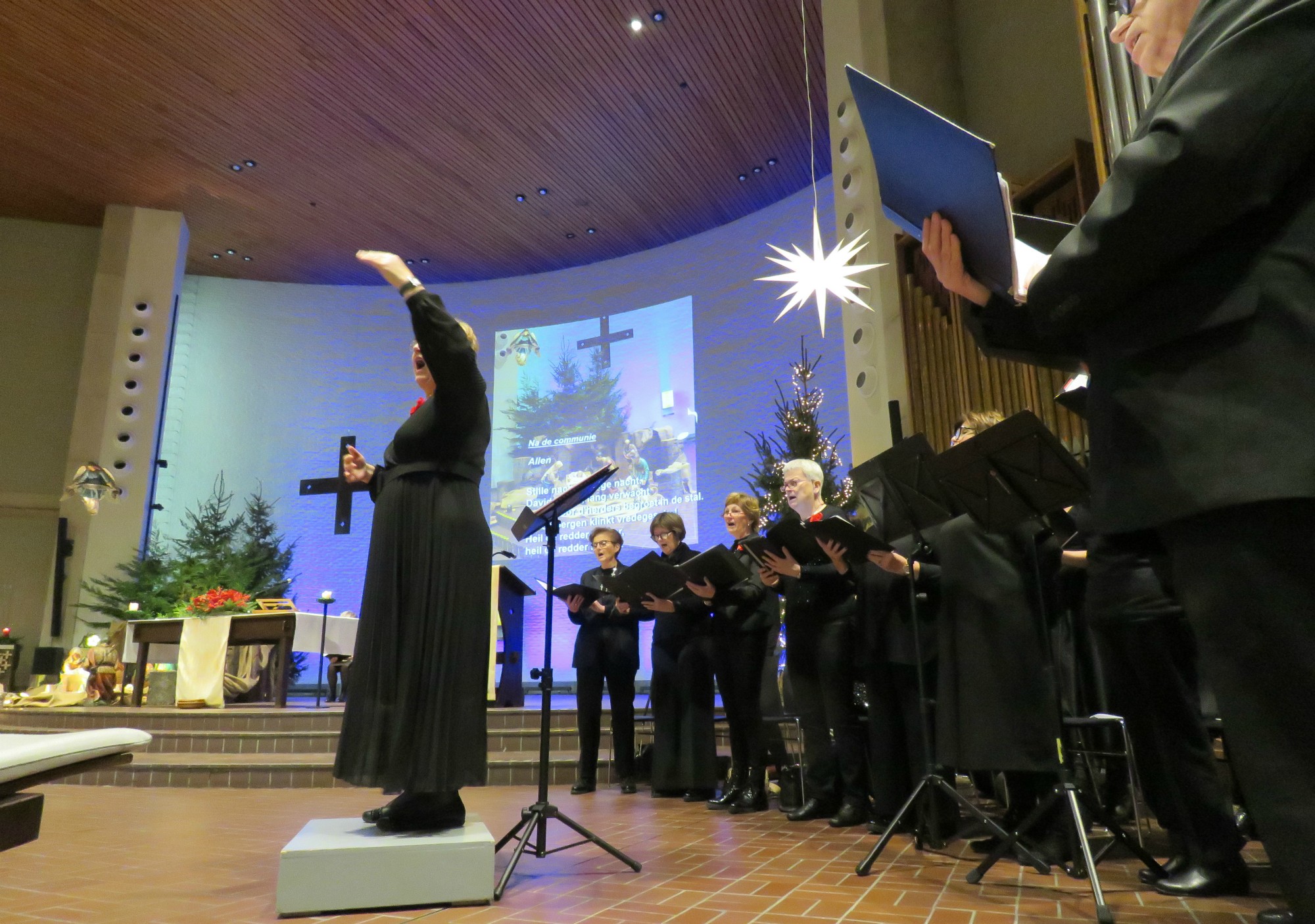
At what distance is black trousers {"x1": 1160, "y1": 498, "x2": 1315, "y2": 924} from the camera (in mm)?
892

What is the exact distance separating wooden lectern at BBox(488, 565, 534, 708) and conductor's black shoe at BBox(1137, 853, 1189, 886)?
17.1ft

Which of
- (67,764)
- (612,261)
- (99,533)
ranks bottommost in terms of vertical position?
(67,764)

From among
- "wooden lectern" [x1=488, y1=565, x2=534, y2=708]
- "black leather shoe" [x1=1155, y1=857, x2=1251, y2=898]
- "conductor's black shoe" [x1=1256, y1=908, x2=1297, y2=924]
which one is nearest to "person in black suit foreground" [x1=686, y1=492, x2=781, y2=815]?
"black leather shoe" [x1=1155, y1=857, x2=1251, y2=898]

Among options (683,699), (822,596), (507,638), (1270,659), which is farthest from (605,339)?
(1270,659)

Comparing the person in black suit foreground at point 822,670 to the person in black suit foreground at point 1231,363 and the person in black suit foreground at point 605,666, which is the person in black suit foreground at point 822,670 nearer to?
the person in black suit foreground at point 605,666

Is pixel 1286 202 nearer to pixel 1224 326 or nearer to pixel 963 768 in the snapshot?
pixel 1224 326

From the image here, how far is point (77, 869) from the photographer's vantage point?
294 cm

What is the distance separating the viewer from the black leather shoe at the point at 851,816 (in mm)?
3625

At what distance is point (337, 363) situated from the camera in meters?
13.5

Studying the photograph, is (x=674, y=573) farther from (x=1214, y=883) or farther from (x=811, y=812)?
(x=1214, y=883)

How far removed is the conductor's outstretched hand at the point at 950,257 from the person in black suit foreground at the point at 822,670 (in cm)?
220

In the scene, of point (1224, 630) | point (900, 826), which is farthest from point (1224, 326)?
point (900, 826)

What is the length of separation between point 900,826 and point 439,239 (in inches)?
433

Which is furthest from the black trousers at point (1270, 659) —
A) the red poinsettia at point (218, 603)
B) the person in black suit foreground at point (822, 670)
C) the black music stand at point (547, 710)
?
the red poinsettia at point (218, 603)
